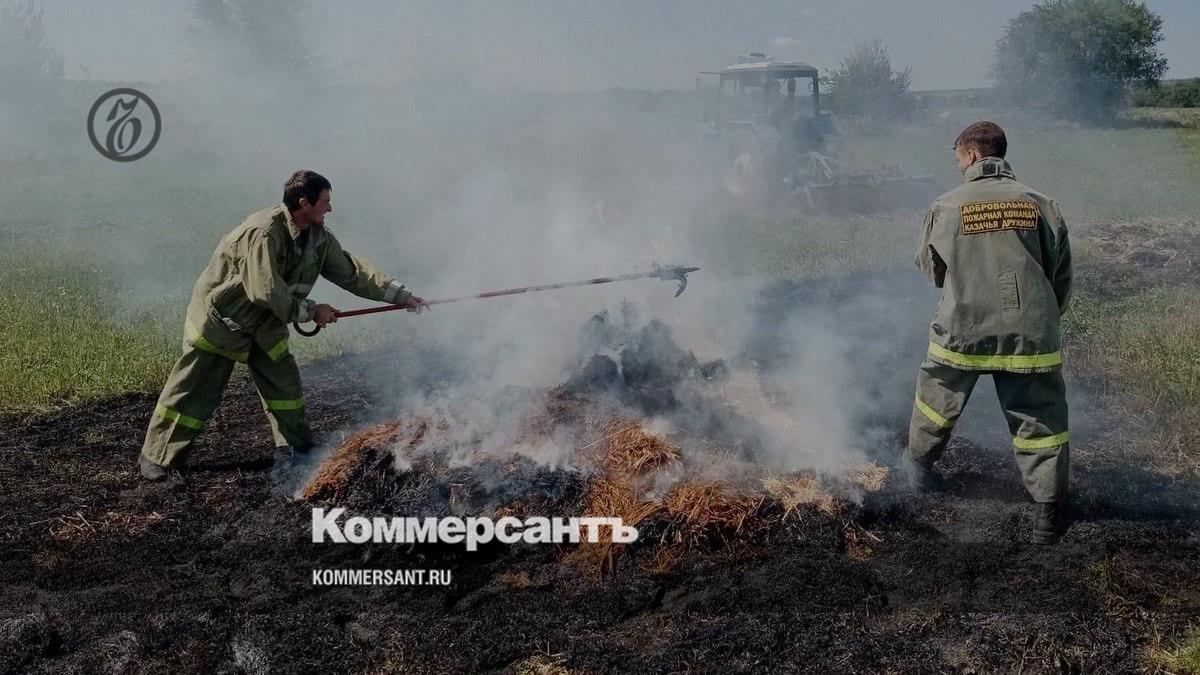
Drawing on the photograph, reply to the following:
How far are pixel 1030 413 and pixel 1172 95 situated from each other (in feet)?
133

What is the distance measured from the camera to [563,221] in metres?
7.68

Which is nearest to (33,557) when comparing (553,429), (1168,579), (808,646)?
(553,429)

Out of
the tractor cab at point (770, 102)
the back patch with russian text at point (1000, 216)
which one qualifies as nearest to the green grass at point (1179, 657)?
the back patch with russian text at point (1000, 216)

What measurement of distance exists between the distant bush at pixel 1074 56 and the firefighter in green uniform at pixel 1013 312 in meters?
25.0

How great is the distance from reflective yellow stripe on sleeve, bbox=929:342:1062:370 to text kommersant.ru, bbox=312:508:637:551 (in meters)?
1.73

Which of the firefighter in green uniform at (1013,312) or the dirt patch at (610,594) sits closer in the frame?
the dirt patch at (610,594)

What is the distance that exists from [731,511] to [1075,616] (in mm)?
1453

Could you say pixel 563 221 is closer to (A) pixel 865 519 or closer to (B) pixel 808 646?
(A) pixel 865 519

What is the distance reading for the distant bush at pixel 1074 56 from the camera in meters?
26.7

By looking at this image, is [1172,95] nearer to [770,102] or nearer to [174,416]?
[770,102]

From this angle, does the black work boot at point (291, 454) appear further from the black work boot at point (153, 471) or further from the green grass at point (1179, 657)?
the green grass at point (1179, 657)

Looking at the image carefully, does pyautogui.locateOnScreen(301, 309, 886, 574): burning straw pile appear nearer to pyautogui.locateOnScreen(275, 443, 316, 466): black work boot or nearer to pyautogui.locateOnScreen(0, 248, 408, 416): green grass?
pyautogui.locateOnScreen(275, 443, 316, 466): black work boot

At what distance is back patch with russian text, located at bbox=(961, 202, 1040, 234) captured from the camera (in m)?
3.86

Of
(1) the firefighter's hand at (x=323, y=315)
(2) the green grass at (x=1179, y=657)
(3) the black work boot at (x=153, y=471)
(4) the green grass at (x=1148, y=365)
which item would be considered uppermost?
(1) the firefighter's hand at (x=323, y=315)
